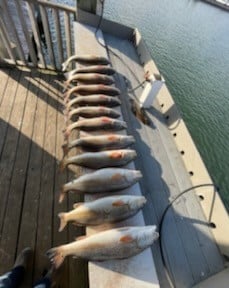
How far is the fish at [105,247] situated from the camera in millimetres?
1619

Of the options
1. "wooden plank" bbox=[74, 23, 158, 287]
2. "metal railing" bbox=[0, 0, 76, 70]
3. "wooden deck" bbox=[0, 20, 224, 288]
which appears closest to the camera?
"wooden plank" bbox=[74, 23, 158, 287]

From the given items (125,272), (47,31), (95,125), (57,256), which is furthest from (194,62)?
(57,256)

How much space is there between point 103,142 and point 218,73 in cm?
881

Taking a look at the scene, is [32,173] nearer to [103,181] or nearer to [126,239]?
[103,181]

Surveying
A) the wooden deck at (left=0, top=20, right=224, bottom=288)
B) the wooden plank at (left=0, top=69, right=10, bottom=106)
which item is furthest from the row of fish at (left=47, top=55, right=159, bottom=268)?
the wooden plank at (left=0, top=69, right=10, bottom=106)

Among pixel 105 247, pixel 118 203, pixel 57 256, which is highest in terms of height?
pixel 118 203

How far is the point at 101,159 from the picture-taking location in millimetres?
2127

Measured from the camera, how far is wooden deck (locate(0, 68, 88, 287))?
2090 millimetres

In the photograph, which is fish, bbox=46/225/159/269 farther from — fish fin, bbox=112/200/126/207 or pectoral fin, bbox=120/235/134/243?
fish fin, bbox=112/200/126/207

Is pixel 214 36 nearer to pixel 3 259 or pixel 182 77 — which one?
pixel 182 77

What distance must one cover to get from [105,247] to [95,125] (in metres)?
1.24

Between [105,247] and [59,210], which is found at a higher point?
[105,247]

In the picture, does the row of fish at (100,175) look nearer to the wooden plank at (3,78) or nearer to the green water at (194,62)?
the wooden plank at (3,78)

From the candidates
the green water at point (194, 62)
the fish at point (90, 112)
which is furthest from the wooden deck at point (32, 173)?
the green water at point (194, 62)
